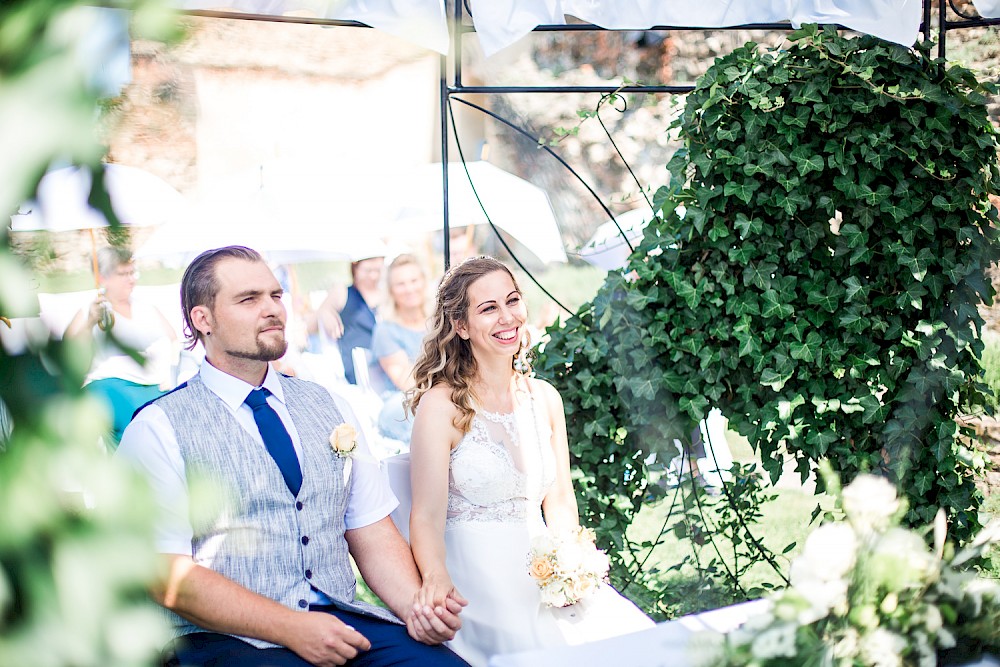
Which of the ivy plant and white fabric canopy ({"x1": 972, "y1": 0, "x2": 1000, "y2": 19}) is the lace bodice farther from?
white fabric canopy ({"x1": 972, "y1": 0, "x2": 1000, "y2": 19})

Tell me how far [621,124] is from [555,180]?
5.92 ft

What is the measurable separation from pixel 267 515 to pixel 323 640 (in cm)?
32

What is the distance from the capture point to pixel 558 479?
2871mm

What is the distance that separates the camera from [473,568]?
2.62 metres

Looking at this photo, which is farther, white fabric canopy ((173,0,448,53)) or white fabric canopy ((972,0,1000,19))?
white fabric canopy ((972,0,1000,19))

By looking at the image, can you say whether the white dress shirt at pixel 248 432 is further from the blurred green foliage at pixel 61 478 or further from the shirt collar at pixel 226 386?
the blurred green foliage at pixel 61 478

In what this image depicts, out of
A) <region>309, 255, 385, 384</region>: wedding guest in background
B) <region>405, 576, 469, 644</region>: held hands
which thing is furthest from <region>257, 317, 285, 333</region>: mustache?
<region>309, 255, 385, 384</region>: wedding guest in background

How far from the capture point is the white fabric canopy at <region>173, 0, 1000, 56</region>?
287cm

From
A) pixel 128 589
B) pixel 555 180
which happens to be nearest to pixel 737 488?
pixel 128 589

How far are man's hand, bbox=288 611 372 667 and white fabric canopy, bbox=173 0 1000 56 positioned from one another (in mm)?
1654

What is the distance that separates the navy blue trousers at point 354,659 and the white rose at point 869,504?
44.3 inches

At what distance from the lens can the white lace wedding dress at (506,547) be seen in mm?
2496

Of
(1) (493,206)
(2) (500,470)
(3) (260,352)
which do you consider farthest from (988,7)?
(1) (493,206)

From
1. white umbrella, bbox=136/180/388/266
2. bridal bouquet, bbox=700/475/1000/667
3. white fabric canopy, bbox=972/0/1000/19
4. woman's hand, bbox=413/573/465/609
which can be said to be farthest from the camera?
white umbrella, bbox=136/180/388/266
